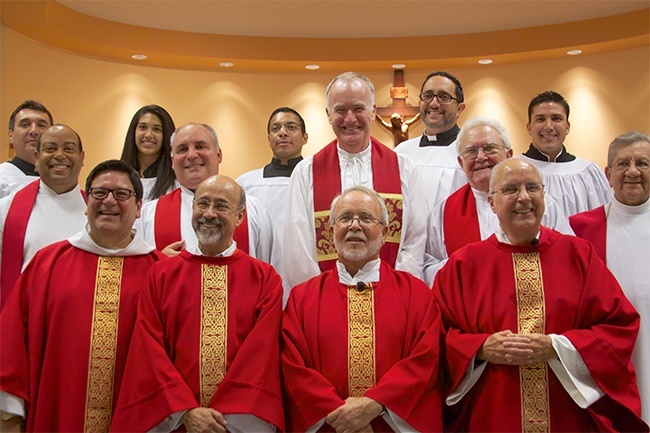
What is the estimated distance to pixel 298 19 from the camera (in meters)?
9.53

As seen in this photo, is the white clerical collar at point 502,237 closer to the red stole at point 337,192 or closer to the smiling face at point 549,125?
the red stole at point 337,192

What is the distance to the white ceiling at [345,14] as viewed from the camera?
9008 millimetres

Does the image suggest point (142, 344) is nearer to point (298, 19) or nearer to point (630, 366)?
point (630, 366)

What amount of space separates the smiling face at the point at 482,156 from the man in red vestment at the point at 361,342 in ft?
2.77

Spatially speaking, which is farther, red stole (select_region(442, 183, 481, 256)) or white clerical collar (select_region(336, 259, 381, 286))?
red stole (select_region(442, 183, 481, 256))

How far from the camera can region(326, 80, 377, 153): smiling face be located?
4391 millimetres

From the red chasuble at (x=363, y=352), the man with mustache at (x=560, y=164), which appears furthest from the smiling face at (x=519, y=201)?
the man with mustache at (x=560, y=164)

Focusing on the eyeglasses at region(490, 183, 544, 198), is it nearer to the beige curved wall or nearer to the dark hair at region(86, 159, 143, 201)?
the dark hair at region(86, 159, 143, 201)

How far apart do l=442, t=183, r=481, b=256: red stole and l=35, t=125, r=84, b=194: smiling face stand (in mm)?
2245

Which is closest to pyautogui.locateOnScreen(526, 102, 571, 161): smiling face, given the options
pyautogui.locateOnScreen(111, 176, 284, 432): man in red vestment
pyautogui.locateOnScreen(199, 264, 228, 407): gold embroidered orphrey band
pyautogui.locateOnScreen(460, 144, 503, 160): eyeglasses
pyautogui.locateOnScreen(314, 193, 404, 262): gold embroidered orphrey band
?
pyautogui.locateOnScreen(460, 144, 503, 160): eyeglasses

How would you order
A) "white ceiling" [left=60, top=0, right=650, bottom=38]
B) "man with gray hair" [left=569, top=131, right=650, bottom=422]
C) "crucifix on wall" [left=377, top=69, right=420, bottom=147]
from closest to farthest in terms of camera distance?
"man with gray hair" [left=569, top=131, right=650, bottom=422] → "white ceiling" [left=60, top=0, right=650, bottom=38] → "crucifix on wall" [left=377, top=69, right=420, bottom=147]

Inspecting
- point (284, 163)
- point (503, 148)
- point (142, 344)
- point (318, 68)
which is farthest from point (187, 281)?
point (318, 68)

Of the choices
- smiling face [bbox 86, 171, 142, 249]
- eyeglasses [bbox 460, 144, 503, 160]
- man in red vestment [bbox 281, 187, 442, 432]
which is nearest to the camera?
man in red vestment [bbox 281, 187, 442, 432]

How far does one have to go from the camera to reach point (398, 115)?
33.2 feet
